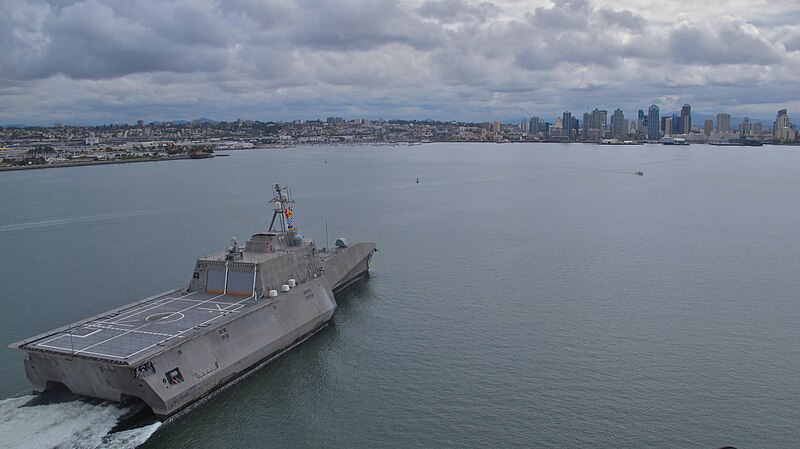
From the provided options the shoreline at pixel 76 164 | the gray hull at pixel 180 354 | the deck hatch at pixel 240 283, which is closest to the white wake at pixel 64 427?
the gray hull at pixel 180 354

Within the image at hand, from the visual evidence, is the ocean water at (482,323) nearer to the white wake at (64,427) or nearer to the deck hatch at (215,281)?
the white wake at (64,427)

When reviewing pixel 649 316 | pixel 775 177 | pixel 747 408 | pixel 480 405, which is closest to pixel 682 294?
pixel 649 316

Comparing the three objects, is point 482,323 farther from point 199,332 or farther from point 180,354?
point 180,354

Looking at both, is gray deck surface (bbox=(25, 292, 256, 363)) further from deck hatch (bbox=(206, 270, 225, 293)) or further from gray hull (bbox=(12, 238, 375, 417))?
deck hatch (bbox=(206, 270, 225, 293))

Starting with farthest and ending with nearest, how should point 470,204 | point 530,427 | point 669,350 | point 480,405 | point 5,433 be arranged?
point 470,204 → point 669,350 → point 480,405 → point 530,427 → point 5,433

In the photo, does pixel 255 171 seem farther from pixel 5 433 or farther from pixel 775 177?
pixel 5 433

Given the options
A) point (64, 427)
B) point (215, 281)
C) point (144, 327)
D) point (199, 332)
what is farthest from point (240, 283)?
point (64, 427)
